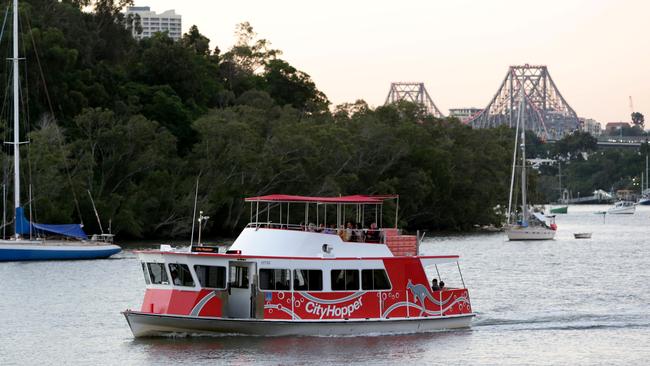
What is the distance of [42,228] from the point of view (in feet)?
219

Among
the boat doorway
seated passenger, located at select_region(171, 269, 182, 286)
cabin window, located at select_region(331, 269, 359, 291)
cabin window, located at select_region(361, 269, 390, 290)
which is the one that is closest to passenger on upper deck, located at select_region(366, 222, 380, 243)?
cabin window, located at select_region(361, 269, 390, 290)

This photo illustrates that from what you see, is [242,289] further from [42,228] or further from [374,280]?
[42,228]

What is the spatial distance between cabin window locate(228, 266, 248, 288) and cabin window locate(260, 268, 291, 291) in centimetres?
44

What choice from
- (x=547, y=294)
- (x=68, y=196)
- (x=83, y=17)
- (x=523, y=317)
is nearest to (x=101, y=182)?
(x=68, y=196)

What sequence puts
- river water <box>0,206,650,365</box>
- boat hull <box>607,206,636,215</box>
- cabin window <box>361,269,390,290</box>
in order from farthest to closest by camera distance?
boat hull <box>607,206,636,215</box> < cabin window <box>361,269,390,290</box> < river water <box>0,206,650,365</box>

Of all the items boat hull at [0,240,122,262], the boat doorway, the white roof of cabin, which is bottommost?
boat hull at [0,240,122,262]

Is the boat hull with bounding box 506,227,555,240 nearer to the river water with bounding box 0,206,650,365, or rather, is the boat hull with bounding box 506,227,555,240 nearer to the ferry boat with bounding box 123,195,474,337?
the river water with bounding box 0,206,650,365

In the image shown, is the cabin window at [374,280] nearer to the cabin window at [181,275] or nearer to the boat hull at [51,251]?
the cabin window at [181,275]

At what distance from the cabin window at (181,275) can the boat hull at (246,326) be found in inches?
34.4

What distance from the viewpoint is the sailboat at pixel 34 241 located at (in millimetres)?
65000

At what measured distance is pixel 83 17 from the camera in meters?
109

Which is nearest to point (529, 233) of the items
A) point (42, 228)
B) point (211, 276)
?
point (42, 228)

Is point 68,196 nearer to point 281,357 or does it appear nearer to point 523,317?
point 523,317

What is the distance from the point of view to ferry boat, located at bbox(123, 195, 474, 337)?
3641 cm
